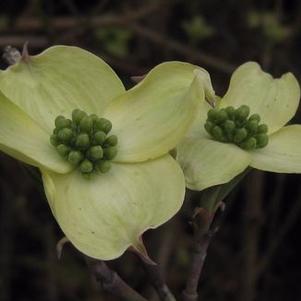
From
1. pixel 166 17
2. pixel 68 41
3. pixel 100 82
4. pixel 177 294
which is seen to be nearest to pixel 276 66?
pixel 166 17

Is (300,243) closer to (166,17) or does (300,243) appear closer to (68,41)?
(166,17)

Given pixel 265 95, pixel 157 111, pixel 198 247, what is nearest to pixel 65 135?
pixel 157 111

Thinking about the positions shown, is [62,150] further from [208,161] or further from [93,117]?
[208,161]

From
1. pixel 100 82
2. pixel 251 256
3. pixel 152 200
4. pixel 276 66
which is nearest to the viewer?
pixel 152 200

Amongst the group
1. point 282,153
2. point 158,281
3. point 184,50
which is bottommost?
point 184,50

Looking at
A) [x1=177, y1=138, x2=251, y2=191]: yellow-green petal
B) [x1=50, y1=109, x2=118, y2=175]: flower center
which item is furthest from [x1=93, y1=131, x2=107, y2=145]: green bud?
[x1=177, y1=138, x2=251, y2=191]: yellow-green petal

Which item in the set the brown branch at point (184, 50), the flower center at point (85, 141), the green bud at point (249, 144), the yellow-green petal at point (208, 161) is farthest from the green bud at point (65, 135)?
the brown branch at point (184, 50)
